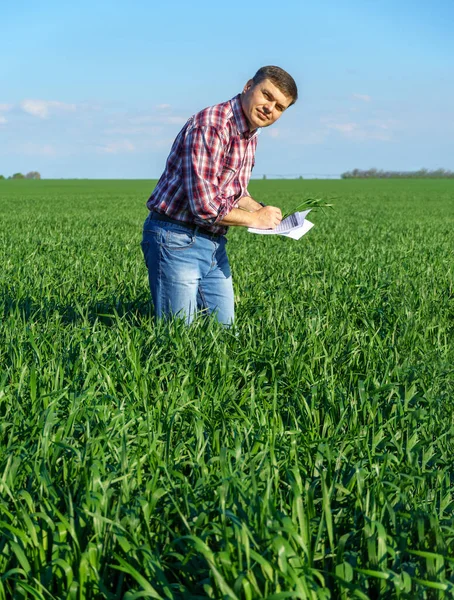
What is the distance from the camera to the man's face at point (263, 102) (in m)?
4.00

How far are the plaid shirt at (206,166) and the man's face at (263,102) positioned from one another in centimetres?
9

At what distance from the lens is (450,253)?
10906mm

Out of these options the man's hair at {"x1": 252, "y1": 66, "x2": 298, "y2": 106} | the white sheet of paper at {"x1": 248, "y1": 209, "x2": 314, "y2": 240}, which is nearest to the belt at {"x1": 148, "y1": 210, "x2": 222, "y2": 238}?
the white sheet of paper at {"x1": 248, "y1": 209, "x2": 314, "y2": 240}

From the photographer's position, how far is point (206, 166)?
414cm

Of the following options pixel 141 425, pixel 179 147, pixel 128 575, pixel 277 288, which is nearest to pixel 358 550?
pixel 128 575

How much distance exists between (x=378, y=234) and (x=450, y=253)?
3.78 metres

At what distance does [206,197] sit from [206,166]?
178 mm

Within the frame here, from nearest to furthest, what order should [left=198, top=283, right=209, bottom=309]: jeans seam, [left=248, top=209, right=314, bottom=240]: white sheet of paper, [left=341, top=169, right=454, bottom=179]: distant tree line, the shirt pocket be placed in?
[left=248, top=209, right=314, bottom=240]: white sheet of paper, the shirt pocket, [left=198, top=283, right=209, bottom=309]: jeans seam, [left=341, top=169, right=454, bottom=179]: distant tree line

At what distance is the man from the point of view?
4.11 meters

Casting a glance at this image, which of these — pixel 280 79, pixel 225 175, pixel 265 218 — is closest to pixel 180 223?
pixel 225 175

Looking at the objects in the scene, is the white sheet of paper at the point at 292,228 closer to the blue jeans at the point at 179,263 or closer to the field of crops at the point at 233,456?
the blue jeans at the point at 179,263

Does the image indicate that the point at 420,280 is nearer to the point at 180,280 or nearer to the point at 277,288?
the point at 277,288

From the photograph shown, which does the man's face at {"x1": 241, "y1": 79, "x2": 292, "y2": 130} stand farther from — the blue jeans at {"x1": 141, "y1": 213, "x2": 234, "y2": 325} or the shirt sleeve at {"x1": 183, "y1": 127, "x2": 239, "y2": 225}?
the blue jeans at {"x1": 141, "y1": 213, "x2": 234, "y2": 325}

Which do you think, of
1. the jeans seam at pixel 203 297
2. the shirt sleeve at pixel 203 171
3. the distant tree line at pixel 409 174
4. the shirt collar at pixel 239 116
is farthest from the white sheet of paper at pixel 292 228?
the distant tree line at pixel 409 174
